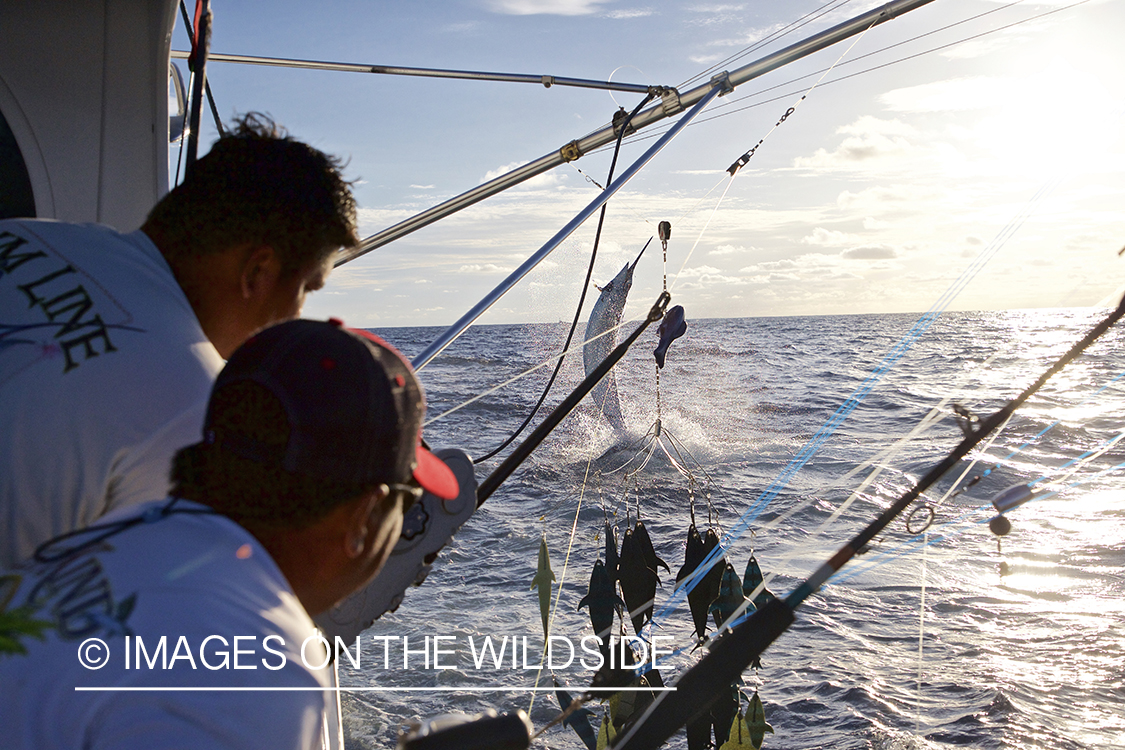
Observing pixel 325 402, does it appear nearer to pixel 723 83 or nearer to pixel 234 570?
pixel 234 570

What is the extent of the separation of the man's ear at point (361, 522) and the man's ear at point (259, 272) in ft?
2.65

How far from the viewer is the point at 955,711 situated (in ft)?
22.2

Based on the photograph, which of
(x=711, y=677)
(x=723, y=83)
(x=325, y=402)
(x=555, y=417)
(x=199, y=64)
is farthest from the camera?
(x=723, y=83)

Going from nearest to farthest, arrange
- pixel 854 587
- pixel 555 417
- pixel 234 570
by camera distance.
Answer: pixel 234 570, pixel 555 417, pixel 854 587

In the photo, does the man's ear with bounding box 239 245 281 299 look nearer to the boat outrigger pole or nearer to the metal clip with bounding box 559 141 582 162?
the boat outrigger pole

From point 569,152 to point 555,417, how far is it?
1.74 meters

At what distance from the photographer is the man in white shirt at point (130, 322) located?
1.16m

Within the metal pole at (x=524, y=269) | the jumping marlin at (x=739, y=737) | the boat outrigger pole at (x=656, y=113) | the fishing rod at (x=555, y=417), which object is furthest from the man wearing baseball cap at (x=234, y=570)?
the jumping marlin at (x=739, y=737)

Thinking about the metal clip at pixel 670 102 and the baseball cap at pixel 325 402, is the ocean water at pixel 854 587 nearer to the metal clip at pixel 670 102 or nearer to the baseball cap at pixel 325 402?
the metal clip at pixel 670 102

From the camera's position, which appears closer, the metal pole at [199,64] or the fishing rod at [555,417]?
the metal pole at [199,64]

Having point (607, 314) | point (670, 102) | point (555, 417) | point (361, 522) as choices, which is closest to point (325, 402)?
point (361, 522)

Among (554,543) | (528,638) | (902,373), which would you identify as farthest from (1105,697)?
(902,373)

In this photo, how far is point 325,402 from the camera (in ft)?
2.80

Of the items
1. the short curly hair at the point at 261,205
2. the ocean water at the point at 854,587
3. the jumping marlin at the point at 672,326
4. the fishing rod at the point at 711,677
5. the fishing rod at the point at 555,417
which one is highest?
the short curly hair at the point at 261,205
